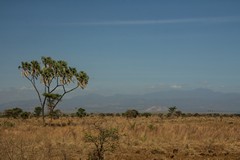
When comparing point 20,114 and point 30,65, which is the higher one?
point 30,65

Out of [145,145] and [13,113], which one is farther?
[13,113]

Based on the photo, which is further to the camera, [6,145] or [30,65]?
[30,65]

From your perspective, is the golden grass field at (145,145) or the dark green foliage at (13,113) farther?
the dark green foliage at (13,113)

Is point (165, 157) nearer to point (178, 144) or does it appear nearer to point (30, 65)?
point (178, 144)

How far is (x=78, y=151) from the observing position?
18031 millimetres

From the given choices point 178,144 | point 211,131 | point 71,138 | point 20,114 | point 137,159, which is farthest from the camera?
point 20,114

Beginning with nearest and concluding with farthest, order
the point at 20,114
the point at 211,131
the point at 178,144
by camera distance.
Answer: the point at 178,144
the point at 211,131
the point at 20,114

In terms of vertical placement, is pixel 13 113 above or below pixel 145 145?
above

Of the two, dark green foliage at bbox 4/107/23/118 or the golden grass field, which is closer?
the golden grass field

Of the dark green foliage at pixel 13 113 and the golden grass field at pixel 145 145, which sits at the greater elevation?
the dark green foliage at pixel 13 113

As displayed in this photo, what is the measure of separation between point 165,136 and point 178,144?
2.45 metres

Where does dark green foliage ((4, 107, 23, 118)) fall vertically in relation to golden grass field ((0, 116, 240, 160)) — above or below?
above

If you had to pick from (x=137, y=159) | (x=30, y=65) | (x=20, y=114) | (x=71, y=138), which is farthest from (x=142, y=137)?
(x=20, y=114)

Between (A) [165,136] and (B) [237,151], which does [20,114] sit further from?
(B) [237,151]
